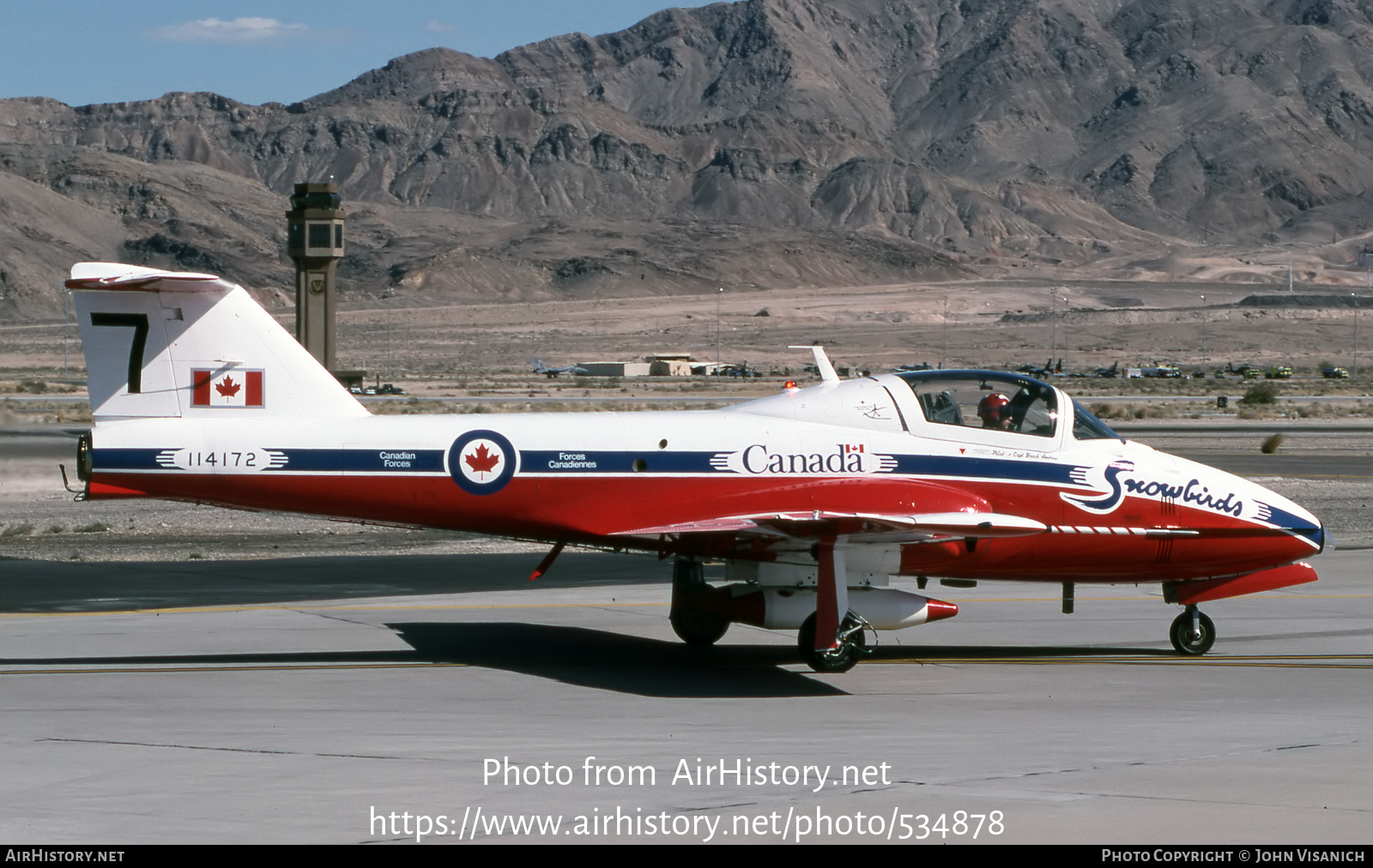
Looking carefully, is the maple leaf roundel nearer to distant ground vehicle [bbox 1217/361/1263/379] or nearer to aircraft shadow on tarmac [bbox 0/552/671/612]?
aircraft shadow on tarmac [bbox 0/552/671/612]

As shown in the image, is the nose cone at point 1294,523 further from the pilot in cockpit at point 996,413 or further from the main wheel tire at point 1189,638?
the pilot in cockpit at point 996,413

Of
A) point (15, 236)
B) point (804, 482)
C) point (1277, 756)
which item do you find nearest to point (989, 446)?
point (804, 482)

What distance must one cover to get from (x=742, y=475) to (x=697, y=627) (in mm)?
1970

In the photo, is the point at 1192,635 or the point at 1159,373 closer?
the point at 1192,635

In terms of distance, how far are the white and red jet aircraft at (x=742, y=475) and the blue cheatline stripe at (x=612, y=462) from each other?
2 centimetres

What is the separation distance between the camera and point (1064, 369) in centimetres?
12456

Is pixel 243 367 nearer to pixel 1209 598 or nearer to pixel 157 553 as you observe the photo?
pixel 1209 598

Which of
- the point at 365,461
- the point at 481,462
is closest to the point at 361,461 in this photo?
the point at 365,461

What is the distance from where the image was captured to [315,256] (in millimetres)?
56719

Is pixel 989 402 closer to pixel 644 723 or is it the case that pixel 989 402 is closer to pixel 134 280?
pixel 644 723

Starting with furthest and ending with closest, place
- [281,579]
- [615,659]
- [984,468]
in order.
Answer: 1. [281,579]
2. [615,659]
3. [984,468]

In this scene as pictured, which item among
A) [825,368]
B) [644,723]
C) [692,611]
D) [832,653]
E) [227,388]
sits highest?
[825,368]

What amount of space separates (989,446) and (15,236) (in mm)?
197605

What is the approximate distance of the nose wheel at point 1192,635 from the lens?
50.7ft
